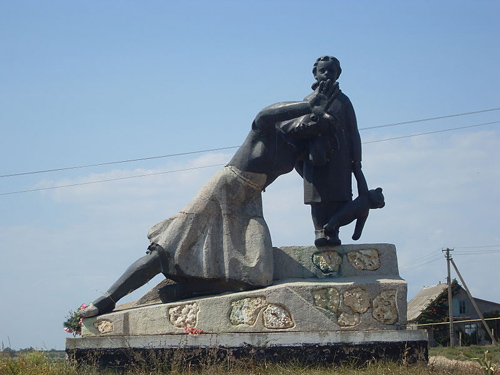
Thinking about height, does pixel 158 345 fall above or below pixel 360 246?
below

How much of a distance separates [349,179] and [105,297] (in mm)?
3075

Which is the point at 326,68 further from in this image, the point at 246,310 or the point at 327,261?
the point at 246,310

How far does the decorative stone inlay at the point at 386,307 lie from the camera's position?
8125mm

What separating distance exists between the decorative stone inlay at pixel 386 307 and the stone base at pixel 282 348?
0.83 ft

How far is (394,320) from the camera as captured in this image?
8.14m

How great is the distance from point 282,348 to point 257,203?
1.76 m

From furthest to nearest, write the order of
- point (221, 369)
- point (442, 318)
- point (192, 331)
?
1. point (442, 318)
2. point (192, 331)
3. point (221, 369)

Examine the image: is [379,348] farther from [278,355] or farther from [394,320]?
[278,355]

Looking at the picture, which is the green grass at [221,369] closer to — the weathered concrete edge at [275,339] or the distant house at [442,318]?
the weathered concrete edge at [275,339]

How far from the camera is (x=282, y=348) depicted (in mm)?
7777

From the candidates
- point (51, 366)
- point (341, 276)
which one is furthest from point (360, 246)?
point (51, 366)

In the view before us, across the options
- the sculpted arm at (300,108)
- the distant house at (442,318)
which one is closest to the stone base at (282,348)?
the sculpted arm at (300,108)

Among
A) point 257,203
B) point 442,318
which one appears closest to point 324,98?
point 257,203

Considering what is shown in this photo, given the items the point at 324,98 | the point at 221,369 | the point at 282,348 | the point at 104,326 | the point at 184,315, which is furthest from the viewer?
the point at 324,98
